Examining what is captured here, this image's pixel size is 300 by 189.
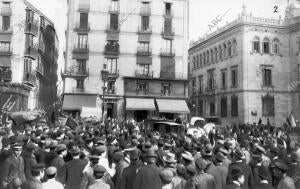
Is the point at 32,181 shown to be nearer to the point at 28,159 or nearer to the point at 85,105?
the point at 28,159

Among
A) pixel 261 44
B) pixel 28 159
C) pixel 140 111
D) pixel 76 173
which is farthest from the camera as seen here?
pixel 261 44

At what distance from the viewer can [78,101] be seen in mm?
35188

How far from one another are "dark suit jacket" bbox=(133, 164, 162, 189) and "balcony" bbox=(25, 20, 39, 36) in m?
34.8

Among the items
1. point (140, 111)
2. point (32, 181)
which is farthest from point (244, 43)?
point (32, 181)

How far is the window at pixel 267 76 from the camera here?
3991 cm

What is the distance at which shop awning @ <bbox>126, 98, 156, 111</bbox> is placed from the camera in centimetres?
3534

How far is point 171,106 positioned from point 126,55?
24.8 feet

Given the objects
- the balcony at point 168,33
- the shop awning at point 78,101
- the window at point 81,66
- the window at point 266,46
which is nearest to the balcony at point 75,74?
the window at point 81,66

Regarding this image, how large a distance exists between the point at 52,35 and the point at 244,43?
91.4 ft

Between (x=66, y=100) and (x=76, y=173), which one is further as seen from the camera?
(x=66, y=100)

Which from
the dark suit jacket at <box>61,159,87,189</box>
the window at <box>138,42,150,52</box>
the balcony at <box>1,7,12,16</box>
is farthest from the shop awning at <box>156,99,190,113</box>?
the dark suit jacket at <box>61,159,87,189</box>

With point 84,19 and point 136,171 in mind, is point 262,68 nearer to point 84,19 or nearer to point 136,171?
point 84,19

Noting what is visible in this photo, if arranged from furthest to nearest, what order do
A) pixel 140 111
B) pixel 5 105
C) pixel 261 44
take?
1. pixel 261 44
2. pixel 140 111
3. pixel 5 105

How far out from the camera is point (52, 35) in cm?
5006
